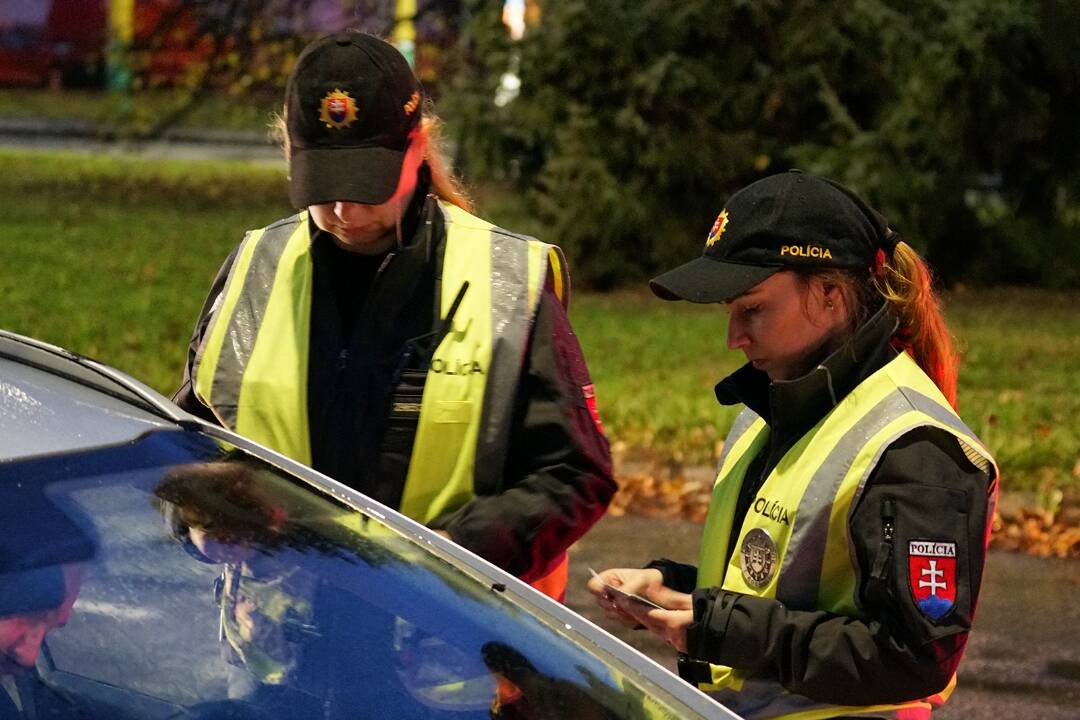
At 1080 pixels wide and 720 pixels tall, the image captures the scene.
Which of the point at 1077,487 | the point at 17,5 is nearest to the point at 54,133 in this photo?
the point at 17,5

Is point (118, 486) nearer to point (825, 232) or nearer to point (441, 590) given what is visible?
point (441, 590)

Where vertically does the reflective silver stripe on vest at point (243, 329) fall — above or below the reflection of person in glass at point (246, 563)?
Result: above

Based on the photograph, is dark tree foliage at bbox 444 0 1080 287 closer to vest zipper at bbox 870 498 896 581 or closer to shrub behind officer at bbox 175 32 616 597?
shrub behind officer at bbox 175 32 616 597

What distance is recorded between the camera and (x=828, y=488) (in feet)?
8.48

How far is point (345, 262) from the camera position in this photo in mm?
3184

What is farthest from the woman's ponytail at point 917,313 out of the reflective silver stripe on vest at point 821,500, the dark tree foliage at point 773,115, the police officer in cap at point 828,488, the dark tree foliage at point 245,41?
the dark tree foliage at point 245,41

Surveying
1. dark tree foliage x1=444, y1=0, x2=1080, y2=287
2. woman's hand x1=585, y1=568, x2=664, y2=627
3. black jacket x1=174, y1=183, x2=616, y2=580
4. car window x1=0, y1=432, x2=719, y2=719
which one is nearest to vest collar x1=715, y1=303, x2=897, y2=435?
woman's hand x1=585, y1=568, x2=664, y2=627

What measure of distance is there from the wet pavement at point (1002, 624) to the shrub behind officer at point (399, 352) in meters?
3.02

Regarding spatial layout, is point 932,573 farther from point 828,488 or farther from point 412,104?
point 412,104

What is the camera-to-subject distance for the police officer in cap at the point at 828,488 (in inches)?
98.5

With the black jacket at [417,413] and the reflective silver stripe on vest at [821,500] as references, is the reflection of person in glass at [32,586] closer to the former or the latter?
the black jacket at [417,413]

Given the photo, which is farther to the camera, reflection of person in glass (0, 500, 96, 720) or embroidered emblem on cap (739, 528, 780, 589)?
embroidered emblem on cap (739, 528, 780, 589)

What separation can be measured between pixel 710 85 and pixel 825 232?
1189cm

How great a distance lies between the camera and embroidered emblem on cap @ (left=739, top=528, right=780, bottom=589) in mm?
2654
